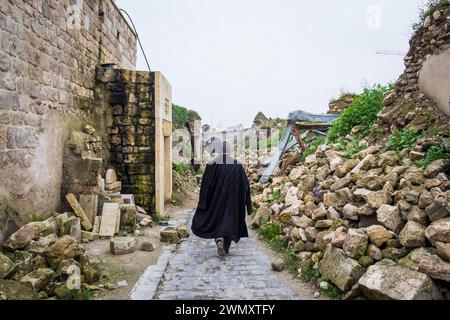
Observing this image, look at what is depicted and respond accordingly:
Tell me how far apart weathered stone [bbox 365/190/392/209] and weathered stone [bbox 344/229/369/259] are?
0.46 meters

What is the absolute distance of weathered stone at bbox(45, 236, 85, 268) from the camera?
3.70 m

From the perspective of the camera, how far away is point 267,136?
62.7ft

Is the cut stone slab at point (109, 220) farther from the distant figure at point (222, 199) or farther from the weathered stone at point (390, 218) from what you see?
the weathered stone at point (390, 218)

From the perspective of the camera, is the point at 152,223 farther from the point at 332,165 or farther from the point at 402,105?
the point at 402,105

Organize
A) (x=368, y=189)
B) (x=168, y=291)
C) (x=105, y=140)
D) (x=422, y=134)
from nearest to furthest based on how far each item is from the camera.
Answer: (x=168, y=291)
(x=368, y=189)
(x=422, y=134)
(x=105, y=140)

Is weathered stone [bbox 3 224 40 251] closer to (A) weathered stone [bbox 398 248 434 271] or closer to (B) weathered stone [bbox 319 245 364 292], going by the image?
(B) weathered stone [bbox 319 245 364 292]

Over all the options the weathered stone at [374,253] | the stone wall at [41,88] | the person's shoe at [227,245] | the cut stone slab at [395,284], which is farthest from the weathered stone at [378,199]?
the stone wall at [41,88]

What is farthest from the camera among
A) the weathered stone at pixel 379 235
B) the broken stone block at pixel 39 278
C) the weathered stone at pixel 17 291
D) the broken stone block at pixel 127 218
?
the broken stone block at pixel 127 218

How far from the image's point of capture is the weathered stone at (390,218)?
350 cm

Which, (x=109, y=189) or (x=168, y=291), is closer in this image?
(x=168, y=291)

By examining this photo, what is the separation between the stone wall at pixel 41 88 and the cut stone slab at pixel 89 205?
1.30ft

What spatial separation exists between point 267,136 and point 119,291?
632 inches

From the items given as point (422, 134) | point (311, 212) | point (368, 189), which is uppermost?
point (422, 134)
